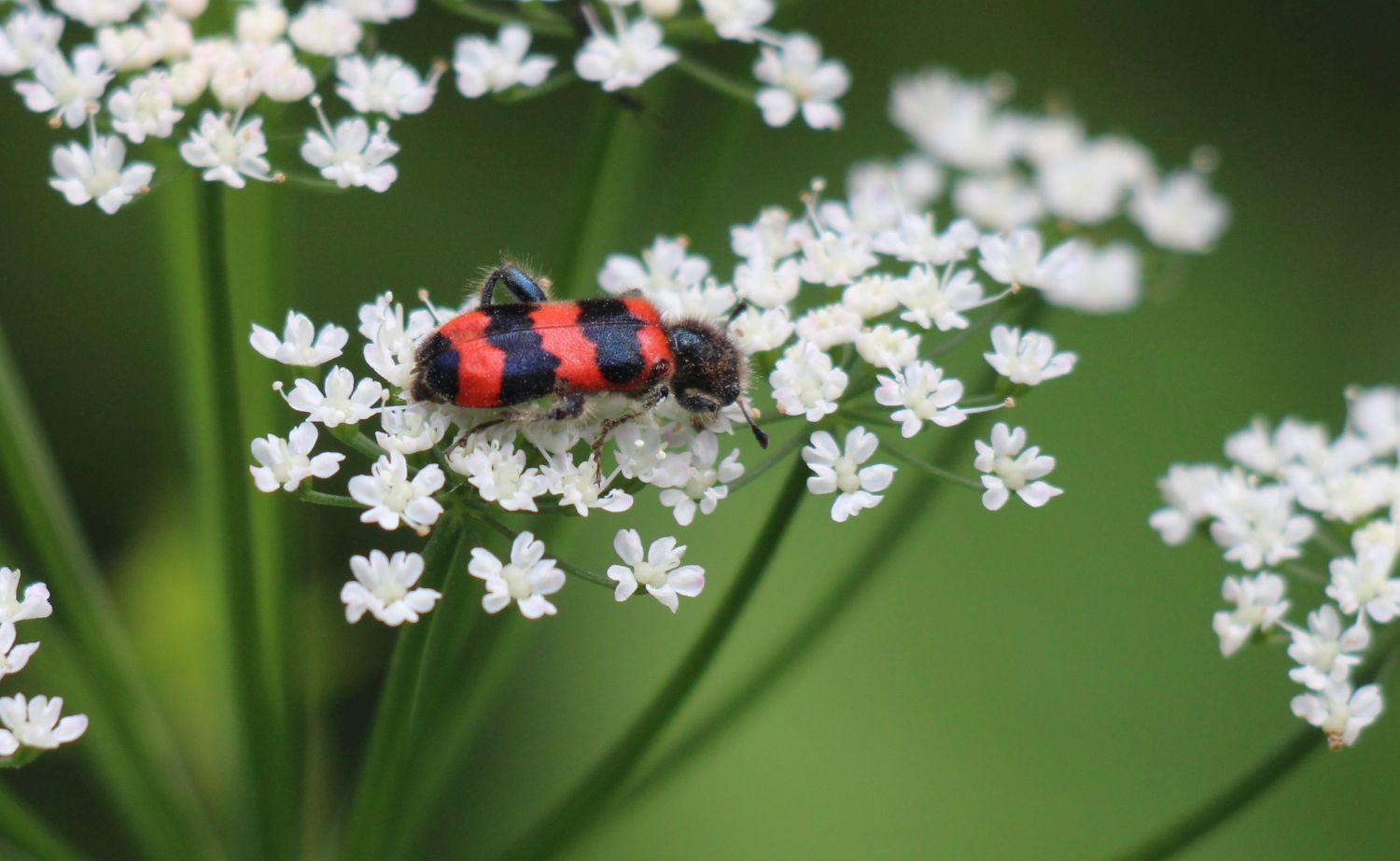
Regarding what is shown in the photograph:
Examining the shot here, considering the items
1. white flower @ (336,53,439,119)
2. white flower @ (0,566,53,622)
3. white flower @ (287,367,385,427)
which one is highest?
white flower @ (336,53,439,119)

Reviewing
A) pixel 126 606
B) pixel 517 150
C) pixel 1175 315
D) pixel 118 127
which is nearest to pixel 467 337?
pixel 118 127

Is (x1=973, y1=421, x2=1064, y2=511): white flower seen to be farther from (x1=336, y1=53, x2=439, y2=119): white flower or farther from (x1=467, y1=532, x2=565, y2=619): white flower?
(x1=336, y1=53, x2=439, y2=119): white flower

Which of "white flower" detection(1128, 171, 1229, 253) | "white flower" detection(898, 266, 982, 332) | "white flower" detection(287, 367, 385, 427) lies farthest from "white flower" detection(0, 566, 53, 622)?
"white flower" detection(1128, 171, 1229, 253)

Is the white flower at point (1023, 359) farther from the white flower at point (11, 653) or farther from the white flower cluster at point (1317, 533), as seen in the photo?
the white flower at point (11, 653)

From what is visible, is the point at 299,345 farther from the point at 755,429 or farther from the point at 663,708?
the point at 663,708

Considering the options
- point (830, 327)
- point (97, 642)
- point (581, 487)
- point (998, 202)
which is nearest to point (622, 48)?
point (830, 327)

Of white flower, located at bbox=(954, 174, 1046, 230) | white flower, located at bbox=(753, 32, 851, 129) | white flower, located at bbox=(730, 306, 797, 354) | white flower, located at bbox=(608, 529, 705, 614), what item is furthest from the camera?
white flower, located at bbox=(954, 174, 1046, 230)

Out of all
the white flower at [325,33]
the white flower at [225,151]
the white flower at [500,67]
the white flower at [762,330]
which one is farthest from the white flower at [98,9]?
the white flower at [762,330]
